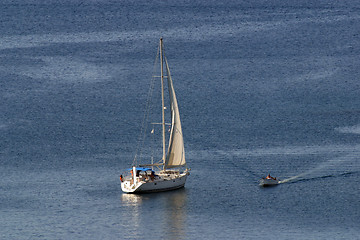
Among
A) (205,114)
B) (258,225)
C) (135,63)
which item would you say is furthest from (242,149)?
(135,63)

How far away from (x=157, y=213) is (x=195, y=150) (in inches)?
1408

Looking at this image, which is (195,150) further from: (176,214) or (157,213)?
(176,214)

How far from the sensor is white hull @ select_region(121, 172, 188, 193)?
110562 millimetres

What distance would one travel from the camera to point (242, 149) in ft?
448

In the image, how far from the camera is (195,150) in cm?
13612

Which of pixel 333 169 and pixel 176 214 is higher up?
pixel 333 169

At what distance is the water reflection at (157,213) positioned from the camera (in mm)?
93562

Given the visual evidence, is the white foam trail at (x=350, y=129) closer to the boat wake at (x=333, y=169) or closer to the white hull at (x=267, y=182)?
the boat wake at (x=333, y=169)

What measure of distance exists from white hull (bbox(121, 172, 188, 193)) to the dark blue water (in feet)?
4.03

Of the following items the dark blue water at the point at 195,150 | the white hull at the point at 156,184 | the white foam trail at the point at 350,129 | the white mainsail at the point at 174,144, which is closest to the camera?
the dark blue water at the point at 195,150

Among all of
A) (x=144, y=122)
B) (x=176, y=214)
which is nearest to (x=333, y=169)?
(x=176, y=214)

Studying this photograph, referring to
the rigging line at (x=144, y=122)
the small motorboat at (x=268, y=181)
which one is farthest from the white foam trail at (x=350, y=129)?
the small motorboat at (x=268, y=181)

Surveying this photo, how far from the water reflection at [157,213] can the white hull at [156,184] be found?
0.69 m

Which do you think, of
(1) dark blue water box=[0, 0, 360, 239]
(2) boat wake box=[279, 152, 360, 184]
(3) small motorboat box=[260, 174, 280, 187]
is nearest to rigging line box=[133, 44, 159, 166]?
(1) dark blue water box=[0, 0, 360, 239]
